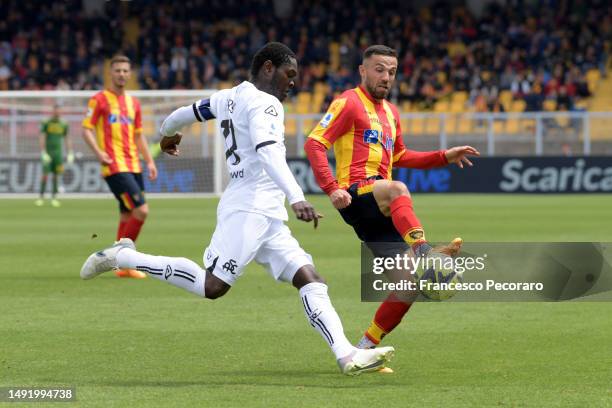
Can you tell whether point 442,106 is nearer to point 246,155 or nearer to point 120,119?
point 120,119

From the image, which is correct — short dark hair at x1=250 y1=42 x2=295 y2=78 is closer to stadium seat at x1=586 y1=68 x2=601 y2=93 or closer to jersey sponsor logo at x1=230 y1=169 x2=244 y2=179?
jersey sponsor logo at x1=230 y1=169 x2=244 y2=179

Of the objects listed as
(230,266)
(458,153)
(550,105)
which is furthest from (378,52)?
(550,105)

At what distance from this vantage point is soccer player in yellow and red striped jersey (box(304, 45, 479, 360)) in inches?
283

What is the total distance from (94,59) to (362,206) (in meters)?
34.2

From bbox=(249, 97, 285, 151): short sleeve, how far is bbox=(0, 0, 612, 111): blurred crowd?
95.1 feet

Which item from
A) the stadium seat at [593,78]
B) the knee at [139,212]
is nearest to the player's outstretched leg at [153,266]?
the knee at [139,212]

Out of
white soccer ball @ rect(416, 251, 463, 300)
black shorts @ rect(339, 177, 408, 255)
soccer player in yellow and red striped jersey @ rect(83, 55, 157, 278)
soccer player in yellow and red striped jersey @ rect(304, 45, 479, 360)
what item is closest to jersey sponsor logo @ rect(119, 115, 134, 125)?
soccer player in yellow and red striped jersey @ rect(83, 55, 157, 278)

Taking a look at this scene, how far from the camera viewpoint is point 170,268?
6938 millimetres

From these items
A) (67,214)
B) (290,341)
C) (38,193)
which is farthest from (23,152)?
(290,341)

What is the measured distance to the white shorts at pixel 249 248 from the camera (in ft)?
21.7

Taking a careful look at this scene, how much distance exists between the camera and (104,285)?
1189 cm

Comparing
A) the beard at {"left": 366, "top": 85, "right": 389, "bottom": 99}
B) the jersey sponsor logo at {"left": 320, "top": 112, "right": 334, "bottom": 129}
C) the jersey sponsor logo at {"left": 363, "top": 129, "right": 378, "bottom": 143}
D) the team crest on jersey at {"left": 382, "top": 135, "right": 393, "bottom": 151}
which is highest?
the beard at {"left": 366, "top": 85, "right": 389, "bottom": 99}

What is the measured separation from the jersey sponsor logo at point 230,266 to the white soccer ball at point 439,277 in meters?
1.06

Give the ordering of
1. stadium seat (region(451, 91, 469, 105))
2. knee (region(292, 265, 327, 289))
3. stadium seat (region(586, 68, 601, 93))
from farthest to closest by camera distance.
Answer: stadium seat (region(586, 68, 601, 93)) → stadium seat (region(451, 91, 469, 105)) → knee (region(292, 265, 327, 289))
